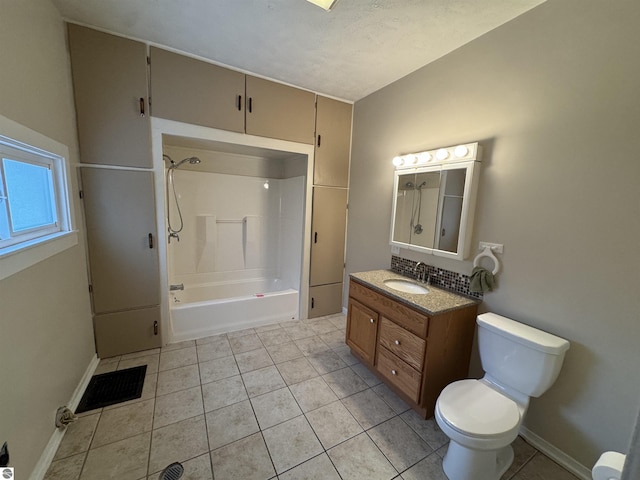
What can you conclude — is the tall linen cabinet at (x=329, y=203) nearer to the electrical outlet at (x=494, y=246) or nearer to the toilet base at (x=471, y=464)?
the electrical outlet at (x=494, y=246)

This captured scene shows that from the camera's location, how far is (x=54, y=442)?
145 cm

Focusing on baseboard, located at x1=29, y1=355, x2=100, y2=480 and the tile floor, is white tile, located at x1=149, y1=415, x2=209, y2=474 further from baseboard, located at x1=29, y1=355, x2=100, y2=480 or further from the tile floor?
baseboard, located at x1=29, y1=355, x2=100, y2=480

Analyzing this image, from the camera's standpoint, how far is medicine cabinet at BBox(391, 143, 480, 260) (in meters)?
1.88

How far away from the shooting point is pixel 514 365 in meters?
1.48

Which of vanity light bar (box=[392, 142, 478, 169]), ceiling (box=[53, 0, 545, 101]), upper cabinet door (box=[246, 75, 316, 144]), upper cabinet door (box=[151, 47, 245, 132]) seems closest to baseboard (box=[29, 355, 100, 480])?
upper cabinet door (box=[151, 47, 245, 132])

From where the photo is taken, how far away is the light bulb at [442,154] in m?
1.99

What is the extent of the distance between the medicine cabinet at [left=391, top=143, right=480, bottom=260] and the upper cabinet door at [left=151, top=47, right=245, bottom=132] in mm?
1636

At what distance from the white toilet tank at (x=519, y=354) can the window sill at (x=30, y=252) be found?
243 cm

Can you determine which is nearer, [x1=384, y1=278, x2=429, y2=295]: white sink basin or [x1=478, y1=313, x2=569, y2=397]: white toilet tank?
[x1=478, y1=313, x2=569, y2=397]: white toilet tank

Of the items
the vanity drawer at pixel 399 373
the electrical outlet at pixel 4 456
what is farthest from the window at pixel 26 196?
the vanity drawer at pixel 399 373

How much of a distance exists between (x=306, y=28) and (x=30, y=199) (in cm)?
203

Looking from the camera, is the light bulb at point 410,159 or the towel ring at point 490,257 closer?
the towel ring at point 490,257

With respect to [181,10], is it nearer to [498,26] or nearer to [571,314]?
[498,26]

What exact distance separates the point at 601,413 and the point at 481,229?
1145 millimetres
